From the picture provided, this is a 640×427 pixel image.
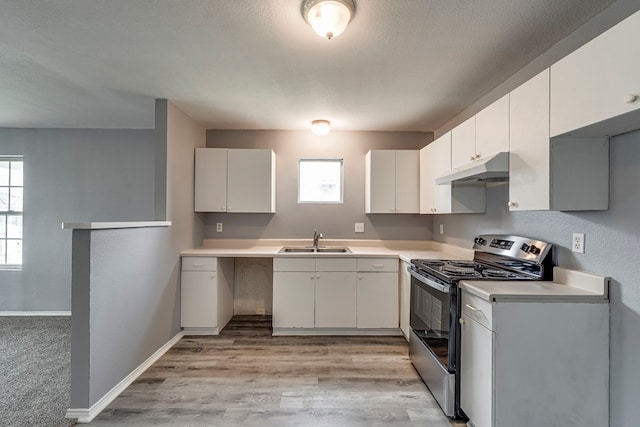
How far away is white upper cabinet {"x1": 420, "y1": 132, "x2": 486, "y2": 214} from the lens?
2543mm

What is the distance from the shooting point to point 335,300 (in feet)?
9.92

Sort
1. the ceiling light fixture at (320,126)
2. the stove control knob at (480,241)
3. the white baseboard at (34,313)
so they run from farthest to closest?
the white baseboard at (34,313), the ceiling light fixture at (320,126), the stove control knob at (480,241)

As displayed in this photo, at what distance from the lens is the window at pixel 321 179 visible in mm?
3756

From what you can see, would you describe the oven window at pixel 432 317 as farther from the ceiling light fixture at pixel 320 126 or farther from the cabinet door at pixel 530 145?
the ceiling light fixture at pixel 320 126

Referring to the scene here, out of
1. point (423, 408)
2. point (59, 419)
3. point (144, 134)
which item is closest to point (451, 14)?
point (423, 408)

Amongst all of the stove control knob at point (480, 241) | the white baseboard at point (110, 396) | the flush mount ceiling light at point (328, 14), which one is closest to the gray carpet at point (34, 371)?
the white baseboard at point (110, 396)

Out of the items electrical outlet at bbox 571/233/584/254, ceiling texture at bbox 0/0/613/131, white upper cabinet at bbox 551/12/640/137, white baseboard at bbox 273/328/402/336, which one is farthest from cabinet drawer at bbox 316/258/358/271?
white upper cabinet at bbox 551/12/640/137

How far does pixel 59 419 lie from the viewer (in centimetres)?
180

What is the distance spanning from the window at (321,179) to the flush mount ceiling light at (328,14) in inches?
87.6

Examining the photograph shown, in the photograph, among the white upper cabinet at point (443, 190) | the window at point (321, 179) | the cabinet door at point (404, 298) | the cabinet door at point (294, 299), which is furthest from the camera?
the window at point (321, 179)

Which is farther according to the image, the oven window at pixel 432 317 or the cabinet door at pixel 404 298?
the cabinet door at pixel 404 298

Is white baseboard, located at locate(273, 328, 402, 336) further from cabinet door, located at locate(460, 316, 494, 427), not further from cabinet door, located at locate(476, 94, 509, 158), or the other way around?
cabinet door, located at locate(476, 94, 509, 158)

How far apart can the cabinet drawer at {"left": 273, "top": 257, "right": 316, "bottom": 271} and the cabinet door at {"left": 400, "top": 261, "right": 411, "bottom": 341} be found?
913 millimetres

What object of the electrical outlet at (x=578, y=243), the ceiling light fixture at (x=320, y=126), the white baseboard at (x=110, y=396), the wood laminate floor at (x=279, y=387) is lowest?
the wood laminate floor at (x=279, y=387)
